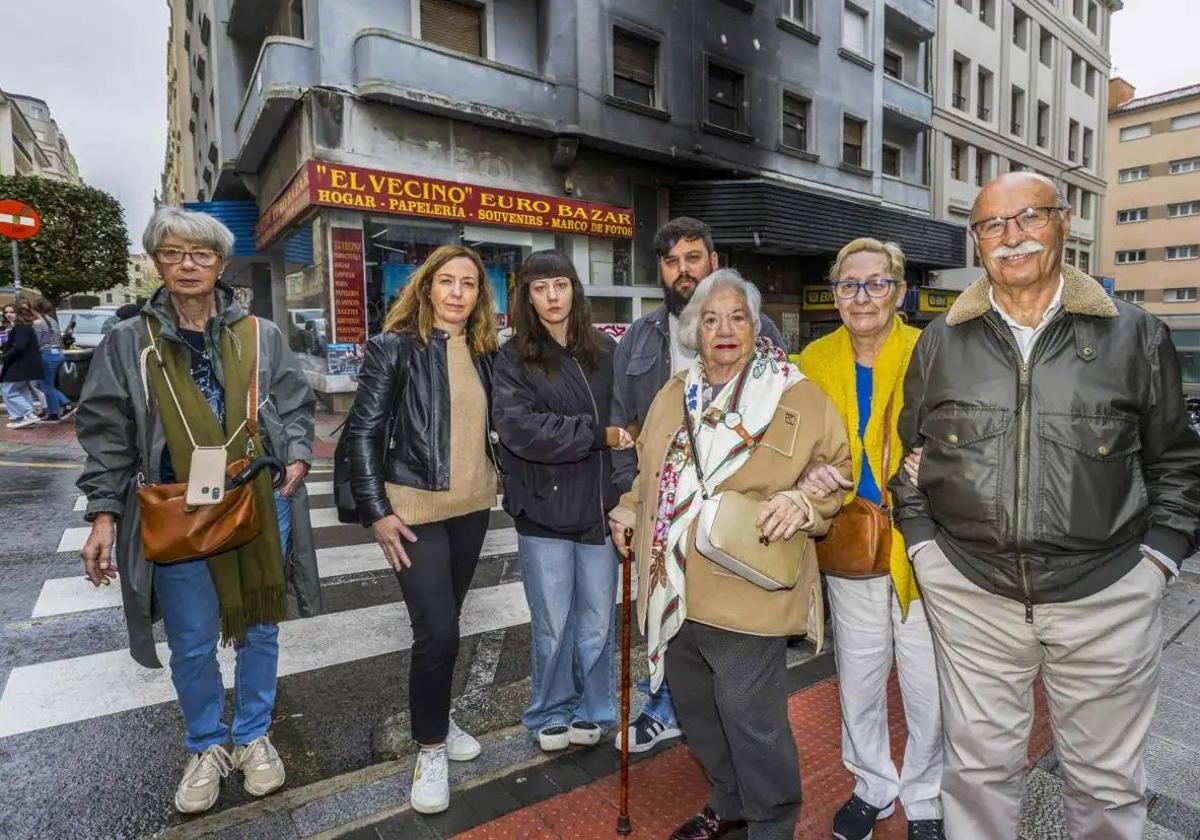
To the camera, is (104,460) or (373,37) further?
(373,37)

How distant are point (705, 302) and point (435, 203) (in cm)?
1122

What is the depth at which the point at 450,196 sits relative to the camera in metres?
12.8

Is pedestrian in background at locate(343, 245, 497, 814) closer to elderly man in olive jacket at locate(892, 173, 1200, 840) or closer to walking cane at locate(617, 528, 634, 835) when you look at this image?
walking cane at locate(617, 528, 634, 835)

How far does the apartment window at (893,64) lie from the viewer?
21.4 meters

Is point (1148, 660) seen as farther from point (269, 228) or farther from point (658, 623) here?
point (269, 228)

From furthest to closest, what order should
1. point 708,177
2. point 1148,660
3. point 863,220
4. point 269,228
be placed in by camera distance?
point 863,220, point 708,177, point 269,228, point 1148,660

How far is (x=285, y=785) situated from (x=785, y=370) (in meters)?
2.60

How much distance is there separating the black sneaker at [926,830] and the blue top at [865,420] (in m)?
1.13

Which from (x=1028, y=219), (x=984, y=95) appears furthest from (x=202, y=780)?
(x=984, y=95)

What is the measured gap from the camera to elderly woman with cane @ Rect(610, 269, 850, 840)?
2152 mm

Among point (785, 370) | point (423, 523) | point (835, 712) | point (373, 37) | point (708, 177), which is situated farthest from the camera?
point (708, 177)

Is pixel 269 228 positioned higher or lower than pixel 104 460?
higher

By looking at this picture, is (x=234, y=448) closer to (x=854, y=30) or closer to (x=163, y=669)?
(x=163, y=669)

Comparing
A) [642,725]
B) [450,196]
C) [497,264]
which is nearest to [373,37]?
[450,196]
